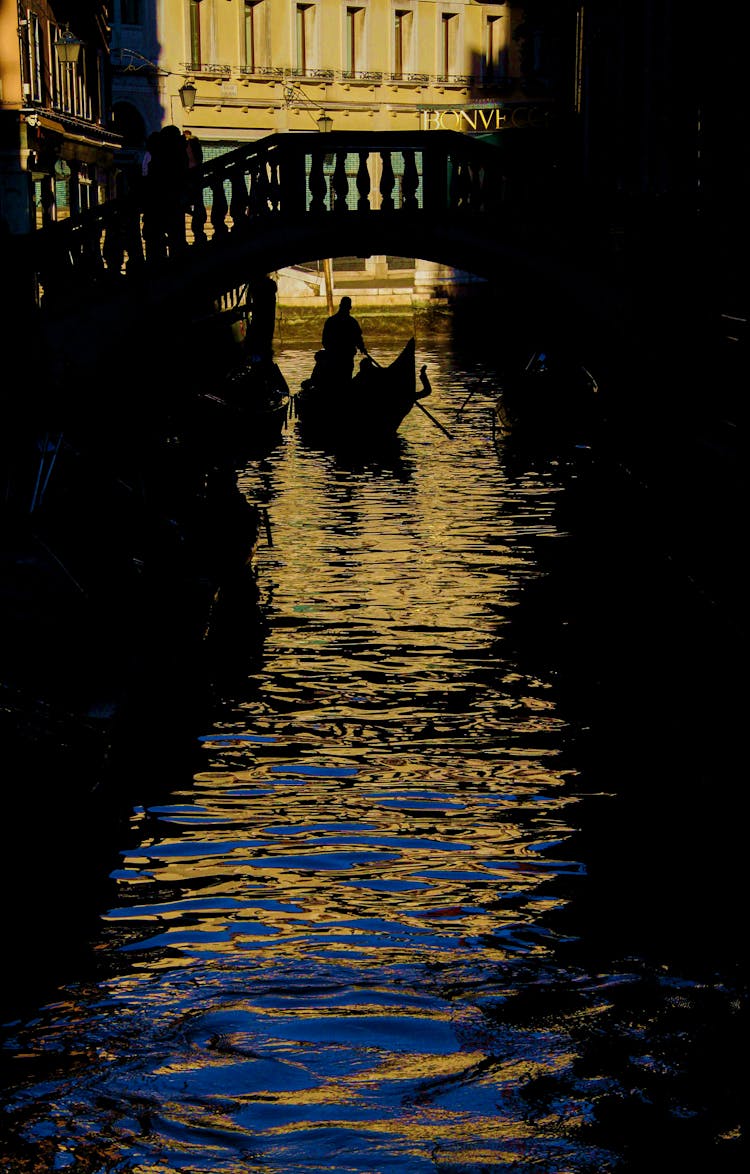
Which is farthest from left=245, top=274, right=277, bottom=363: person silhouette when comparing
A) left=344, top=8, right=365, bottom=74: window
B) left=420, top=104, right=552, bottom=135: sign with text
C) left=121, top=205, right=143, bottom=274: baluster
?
left=420, top=104, right=552, bottom=135: sign with text

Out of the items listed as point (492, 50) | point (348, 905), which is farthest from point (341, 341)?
point (492, 50)

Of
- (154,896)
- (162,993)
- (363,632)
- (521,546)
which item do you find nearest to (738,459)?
(363,632)

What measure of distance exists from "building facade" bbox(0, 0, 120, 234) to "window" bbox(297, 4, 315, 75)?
389 inches

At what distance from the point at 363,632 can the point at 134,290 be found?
17.2 feet

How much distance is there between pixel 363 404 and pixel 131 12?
63.6 ft

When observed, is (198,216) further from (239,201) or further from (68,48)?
(68,48)

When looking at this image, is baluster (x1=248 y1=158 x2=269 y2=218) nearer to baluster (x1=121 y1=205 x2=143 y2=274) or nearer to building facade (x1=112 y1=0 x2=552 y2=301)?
baluster (x1=121 y1=205 x2=143 y2=274)

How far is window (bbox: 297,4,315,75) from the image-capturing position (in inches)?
1587

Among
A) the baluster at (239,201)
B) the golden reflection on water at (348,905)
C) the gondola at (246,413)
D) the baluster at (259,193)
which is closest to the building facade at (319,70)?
the gondola at (246,413)

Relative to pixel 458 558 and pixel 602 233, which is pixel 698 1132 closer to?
pixel 458 558

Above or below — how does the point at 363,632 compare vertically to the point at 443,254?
below

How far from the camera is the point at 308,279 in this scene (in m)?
38.3

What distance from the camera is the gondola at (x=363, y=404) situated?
67.7 ft

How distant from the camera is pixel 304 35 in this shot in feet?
133
